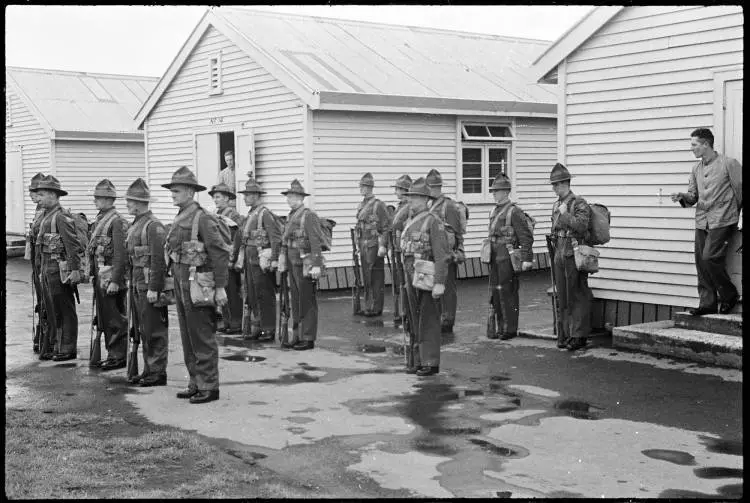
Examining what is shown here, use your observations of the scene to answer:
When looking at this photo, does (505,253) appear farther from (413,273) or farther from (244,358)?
(244,358)

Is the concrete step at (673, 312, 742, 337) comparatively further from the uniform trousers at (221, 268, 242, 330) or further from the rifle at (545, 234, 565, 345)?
the uniform trousers at (221, 268, 242, 330)

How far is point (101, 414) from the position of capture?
877cm

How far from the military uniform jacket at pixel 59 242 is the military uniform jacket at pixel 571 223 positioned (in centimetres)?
571

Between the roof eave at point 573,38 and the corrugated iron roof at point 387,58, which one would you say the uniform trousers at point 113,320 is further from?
the corrugated iron roof at point 387,58

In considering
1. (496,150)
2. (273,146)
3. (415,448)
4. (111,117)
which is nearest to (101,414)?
(415,448)

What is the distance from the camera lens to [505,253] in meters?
12.5

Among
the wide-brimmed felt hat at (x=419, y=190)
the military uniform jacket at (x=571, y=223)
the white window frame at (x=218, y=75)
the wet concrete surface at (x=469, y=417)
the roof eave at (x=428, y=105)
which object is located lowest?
the wet concrete surface at (x=469, y=417)

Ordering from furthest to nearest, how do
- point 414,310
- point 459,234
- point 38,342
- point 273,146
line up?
point 273,146, point 459,234, point 38,342, point 414,310

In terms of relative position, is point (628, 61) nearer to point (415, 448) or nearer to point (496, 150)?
point (415, 448)

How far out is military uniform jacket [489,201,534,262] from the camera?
12.3 meters

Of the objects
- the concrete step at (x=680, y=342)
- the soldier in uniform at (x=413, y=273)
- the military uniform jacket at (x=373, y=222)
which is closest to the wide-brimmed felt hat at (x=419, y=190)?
the soldier in uniform at (x=413, y=273)

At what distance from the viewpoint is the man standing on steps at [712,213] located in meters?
10.6

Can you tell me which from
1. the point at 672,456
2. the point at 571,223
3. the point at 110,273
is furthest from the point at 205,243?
the point at 672,456

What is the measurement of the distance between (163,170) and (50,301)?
11175 mm
